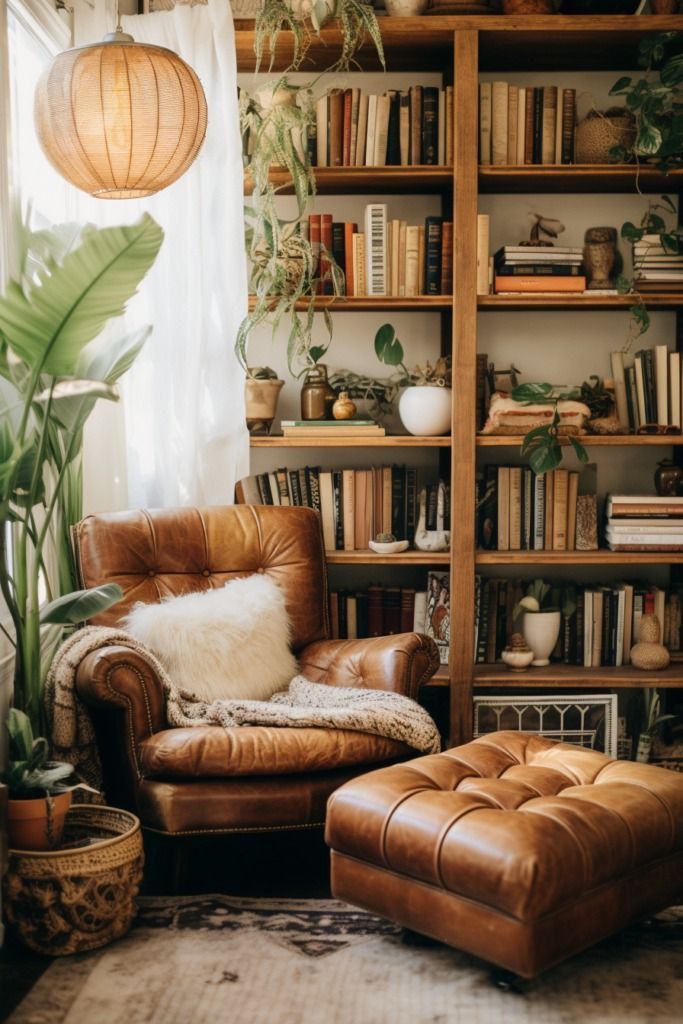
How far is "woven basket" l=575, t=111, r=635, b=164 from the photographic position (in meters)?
3.57

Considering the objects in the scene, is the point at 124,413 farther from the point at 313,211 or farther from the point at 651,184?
the point at 651,184

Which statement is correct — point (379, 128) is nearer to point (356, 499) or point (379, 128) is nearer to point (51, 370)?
point (356, 499)

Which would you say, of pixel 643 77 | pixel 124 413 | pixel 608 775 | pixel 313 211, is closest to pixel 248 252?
pixel 313 211

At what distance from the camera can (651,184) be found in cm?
372

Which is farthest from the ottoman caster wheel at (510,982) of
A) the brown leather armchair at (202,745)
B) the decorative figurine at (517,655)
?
the decorative figurine at (517,655)

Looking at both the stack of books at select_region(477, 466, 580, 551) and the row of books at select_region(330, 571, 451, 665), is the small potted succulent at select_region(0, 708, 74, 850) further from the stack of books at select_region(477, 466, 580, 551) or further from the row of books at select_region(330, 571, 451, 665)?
the stack of books at select_region(477, 466, 580, 551)

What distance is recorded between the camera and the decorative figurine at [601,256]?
3.66 m

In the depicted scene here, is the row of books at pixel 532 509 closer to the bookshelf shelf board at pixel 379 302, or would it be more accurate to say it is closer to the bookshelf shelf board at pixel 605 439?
the bookshelf shelf board at pixel 605 439

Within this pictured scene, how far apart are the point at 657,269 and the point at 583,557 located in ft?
3.21

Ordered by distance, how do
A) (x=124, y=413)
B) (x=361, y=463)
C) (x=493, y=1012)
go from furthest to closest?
(x=361, y=463)
(x=124, y=413)
(x=493, y=1012)

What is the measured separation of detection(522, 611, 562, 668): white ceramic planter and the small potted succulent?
1.74 metres

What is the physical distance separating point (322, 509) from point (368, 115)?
1299mm

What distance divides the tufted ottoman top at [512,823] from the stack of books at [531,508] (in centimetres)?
121

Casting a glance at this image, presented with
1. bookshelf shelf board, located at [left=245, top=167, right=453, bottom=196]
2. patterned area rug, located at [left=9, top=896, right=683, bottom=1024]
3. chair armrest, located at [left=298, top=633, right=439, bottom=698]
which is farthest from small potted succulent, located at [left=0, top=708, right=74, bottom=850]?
bookshelf shelf board, located at [left=245, top=167, right=453, bottom=196]
